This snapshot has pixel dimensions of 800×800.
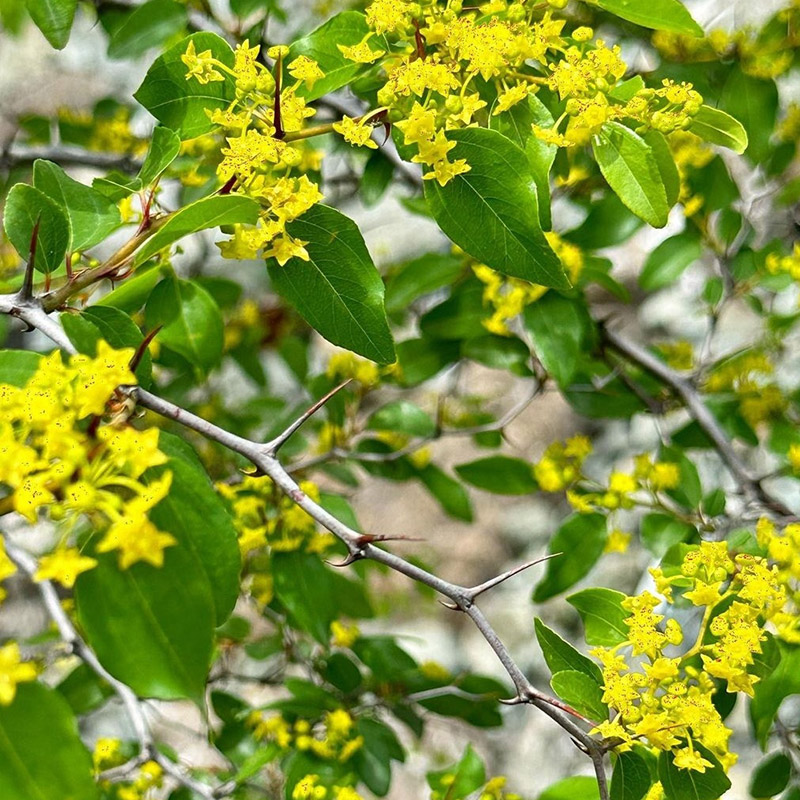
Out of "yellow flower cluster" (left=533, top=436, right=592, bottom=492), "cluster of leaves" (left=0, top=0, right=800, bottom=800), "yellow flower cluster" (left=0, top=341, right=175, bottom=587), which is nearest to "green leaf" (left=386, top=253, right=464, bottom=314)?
"cluster of leaves" (left=0, top=0, right=800, bottom=800)

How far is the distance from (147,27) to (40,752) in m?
0.83

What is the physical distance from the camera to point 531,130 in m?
0.58

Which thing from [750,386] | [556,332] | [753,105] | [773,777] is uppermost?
[753,105]

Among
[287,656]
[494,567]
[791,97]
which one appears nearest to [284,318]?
[287,656]

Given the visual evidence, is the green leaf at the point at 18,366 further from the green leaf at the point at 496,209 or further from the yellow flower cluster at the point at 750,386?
the yellow flower cluster at the point at 750,386

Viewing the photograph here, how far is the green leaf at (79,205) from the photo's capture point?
61 centimetres

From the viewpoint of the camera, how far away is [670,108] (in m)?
0.61

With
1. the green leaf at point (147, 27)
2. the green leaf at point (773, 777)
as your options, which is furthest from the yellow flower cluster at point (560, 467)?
the green leaf at point (147, 27)

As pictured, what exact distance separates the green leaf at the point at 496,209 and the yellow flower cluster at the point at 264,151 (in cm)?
10

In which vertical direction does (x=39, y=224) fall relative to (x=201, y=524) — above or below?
above

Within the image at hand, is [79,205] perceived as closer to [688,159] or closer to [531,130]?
[531,130]

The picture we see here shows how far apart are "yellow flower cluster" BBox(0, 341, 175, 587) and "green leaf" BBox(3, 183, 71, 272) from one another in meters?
0.18

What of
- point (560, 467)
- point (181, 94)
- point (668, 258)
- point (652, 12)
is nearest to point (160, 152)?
point (181, 94)

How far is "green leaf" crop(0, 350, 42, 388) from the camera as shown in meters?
0.50
